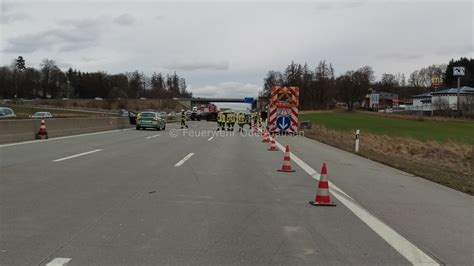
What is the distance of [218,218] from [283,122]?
576 inches

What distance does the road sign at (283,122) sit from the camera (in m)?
21.5

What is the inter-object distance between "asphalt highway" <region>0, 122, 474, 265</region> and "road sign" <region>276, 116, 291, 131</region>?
8380mm

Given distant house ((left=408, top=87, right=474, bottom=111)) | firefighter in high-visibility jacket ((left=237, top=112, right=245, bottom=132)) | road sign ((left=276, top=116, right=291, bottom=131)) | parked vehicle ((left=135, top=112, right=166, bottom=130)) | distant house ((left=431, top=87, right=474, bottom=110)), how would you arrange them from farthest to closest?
distant house ((left=431, top=87, right=474, bottom=110)) → distant house ((left=408, top=87, right=474, bottom=111)) → firefighter in high-visibility jacket ((left=237, top=112, right=245, bottom=132)) → parked vehicle ((left=135, top=112, right=166, bottom=130)) → road sign ((left=276, top=116, right=291, bottom=131))

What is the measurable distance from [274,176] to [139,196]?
4.27m

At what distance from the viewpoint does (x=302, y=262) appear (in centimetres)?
525

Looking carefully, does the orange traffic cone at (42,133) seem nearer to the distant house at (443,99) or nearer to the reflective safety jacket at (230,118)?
the reflective safety jacket at (230,118)

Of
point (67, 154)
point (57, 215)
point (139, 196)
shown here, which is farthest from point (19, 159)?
point (57, 215)

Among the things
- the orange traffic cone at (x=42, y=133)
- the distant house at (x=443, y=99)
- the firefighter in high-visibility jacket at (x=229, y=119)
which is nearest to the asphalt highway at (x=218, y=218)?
the orange traffic cone at (x=42, y=133)

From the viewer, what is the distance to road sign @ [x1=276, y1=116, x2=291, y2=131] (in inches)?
845

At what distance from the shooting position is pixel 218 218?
286 inches

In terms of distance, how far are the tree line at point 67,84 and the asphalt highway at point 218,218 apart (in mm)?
144006

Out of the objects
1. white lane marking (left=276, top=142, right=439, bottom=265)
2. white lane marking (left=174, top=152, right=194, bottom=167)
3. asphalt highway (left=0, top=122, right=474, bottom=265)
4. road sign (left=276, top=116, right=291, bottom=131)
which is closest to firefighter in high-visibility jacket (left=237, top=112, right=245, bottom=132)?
road sign (left=276, top=116, right=291, bottom=131)

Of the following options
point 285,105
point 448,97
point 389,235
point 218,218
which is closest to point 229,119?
point 285,105

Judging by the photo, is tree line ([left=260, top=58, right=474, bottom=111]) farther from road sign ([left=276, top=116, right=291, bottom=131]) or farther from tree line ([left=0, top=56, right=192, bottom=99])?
road sign ([left=276, top=116, right=291, bottom=131])
